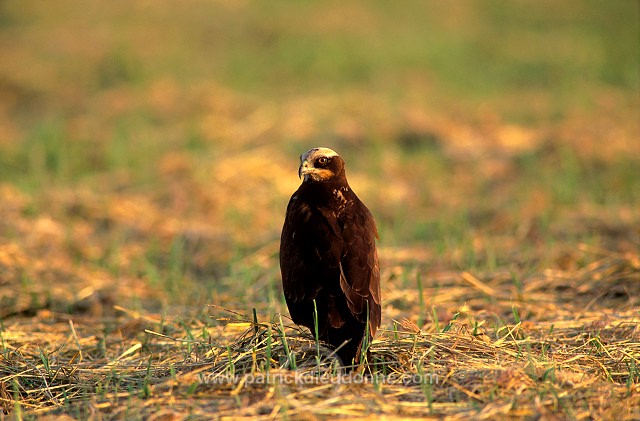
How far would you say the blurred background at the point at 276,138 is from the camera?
7285 mm

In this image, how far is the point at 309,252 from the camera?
14.2ft

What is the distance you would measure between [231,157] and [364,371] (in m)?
6.71

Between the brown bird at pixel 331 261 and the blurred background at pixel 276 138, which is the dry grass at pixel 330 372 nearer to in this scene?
the brown bird at pixel 331 261

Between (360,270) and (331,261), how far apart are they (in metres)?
0.16

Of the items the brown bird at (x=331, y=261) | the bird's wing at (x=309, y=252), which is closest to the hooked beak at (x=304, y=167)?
the brown bird at (x=331, y=261)

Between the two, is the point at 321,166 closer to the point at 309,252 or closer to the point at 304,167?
the point at 304,167

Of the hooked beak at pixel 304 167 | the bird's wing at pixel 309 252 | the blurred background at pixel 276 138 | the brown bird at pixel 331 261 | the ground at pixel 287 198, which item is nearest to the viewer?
the ground at pixel 287 198

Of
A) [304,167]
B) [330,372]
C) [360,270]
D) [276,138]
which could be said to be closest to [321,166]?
[304,167]

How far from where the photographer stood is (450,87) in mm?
14891

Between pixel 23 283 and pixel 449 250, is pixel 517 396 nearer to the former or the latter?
pixel 449 250

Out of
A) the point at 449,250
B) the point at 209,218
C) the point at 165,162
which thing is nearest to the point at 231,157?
the point at 165,162

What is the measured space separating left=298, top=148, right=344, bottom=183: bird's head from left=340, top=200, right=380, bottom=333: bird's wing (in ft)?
0.92

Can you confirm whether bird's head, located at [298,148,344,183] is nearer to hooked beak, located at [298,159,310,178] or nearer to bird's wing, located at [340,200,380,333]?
hooked beak, located at [298,159,310,178]

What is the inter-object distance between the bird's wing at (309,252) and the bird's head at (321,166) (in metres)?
0.20
